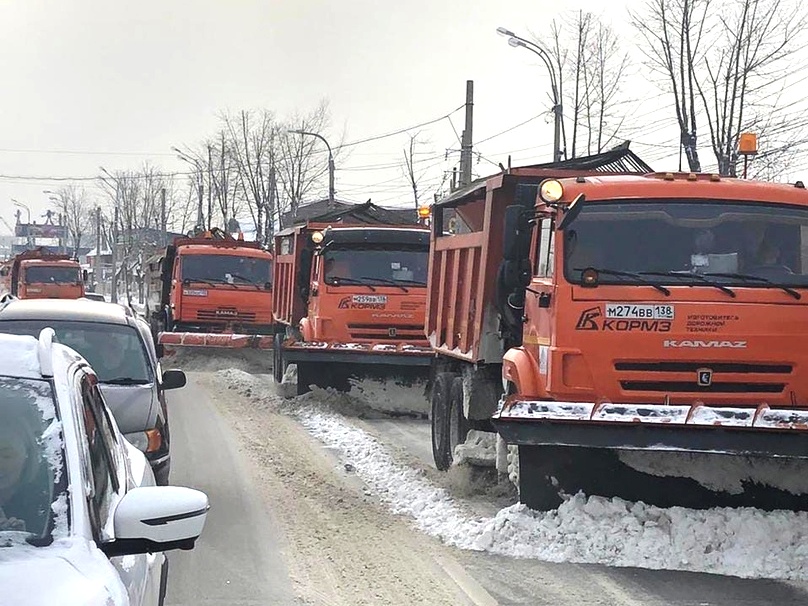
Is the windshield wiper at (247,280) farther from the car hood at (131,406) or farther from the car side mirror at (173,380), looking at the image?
the car hood at (131,406)

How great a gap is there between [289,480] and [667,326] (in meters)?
3.98

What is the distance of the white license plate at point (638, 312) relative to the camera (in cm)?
720

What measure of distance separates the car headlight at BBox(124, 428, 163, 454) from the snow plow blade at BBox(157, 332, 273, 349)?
13915 mm

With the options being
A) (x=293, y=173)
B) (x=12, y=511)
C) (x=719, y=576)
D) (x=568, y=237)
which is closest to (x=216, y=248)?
(x=568, y=237)

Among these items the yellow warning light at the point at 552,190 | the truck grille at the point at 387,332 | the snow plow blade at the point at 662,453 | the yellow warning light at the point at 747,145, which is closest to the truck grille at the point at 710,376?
the snow plow blade at the point at 662,453

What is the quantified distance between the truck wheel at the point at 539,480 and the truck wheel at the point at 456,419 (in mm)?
2597

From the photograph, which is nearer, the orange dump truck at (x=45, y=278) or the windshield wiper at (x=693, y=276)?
the windshield wiper at (x=693, y=276)

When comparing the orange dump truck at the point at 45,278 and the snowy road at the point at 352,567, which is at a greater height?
the orange dump truck at the point at 45,278

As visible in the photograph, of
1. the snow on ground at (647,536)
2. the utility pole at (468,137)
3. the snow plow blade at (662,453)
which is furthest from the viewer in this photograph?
the utility pole at (468,137)

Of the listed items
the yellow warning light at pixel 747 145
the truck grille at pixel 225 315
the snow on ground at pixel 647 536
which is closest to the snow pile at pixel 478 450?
the snow on ground at pixel 647 536

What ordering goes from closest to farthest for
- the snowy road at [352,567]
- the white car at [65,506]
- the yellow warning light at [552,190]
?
the white car at [65,506] → the snowy road at [352,567] → the yellow warning light at [552,190]

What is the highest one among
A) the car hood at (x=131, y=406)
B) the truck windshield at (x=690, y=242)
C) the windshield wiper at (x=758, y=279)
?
the truck windshield at (x=690, y=242)

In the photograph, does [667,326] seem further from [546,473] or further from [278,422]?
[278,422]

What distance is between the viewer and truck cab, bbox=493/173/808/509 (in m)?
6.87
